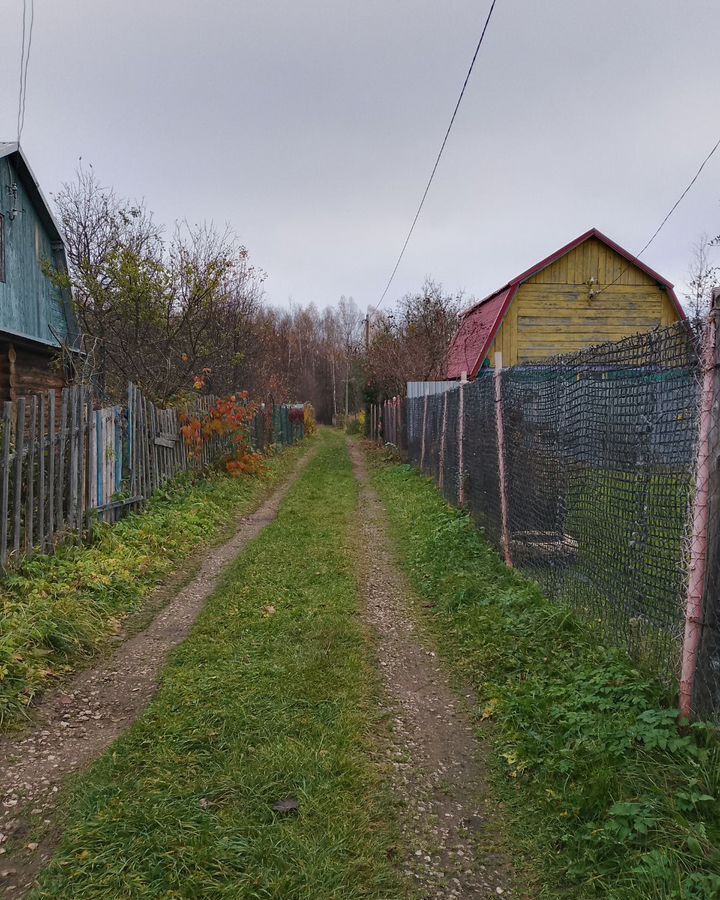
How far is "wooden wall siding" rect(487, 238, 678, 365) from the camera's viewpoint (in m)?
14.3

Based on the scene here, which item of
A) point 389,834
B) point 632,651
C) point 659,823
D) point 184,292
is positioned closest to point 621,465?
point 632,651

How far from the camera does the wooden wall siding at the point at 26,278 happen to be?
11414mm

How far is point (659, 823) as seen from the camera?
7.42 feet

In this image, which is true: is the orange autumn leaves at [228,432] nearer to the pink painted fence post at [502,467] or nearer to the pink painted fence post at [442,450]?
the pink painted fence post at [442,450]

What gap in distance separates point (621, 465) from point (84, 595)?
14.6ft

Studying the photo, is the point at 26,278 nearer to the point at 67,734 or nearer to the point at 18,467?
the point at 18,467

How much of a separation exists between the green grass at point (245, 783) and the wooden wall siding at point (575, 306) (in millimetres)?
11128

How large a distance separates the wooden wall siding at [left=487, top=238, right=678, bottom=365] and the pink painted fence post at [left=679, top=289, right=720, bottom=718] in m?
11.8

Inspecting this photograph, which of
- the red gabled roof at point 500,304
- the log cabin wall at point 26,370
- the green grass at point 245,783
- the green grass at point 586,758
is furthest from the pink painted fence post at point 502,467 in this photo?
the log cabin wall at point 26,370

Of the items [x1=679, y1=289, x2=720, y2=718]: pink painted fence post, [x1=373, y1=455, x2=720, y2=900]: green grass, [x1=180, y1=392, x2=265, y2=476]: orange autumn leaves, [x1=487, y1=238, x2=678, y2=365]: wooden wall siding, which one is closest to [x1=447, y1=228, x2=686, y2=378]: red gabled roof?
[x1=487, y1=238, x2=678, y2=365]: wooden wall siding

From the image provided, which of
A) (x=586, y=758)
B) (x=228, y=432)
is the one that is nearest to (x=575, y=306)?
(x=228, y=432)

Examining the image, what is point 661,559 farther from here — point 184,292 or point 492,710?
point 184,292

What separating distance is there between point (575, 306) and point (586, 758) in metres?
13.3

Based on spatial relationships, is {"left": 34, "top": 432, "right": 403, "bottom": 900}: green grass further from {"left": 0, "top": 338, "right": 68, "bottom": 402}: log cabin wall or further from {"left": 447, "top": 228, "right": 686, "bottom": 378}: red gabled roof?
{"left": 447, "top": 228, "right": 686, "bottom": 378}: red gabled roof
